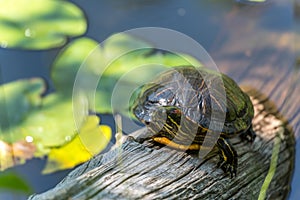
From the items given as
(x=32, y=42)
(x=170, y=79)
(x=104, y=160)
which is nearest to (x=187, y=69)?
(x=170, y=79)

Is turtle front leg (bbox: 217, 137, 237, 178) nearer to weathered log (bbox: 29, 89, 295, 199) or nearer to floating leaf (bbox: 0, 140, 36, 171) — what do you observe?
weathered log (bbox: 29, 89, 295, 199)

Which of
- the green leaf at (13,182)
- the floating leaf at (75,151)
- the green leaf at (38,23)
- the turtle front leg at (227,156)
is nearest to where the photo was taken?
the green leaf at (13,182)

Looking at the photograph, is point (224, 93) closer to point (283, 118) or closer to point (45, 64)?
point (283, 118)

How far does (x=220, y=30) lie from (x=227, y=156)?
4.61ft

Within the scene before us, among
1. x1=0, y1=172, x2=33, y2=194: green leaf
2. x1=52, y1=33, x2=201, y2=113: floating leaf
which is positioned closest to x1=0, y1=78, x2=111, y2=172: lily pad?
x1=52, y1=33, x2=201, y2=113: floating leaf

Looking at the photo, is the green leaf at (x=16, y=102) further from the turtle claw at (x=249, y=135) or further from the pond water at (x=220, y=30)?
the turtle claw at (x=249, y=135)

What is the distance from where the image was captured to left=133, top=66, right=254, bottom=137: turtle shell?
1614 mm

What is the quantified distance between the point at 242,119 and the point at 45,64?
1212 millimetres

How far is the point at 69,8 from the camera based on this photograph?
2596 mm

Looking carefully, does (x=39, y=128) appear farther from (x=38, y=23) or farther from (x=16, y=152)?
(x=38, y=23)

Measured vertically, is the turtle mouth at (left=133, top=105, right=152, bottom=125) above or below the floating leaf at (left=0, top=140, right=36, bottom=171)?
above

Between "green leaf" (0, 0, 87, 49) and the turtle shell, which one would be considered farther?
"green leaf" (0, 0, 87, 49)

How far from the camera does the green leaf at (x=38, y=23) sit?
243 cm

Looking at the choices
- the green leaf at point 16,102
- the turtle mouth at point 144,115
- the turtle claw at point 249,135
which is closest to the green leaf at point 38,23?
the green leaf at point 16,102
